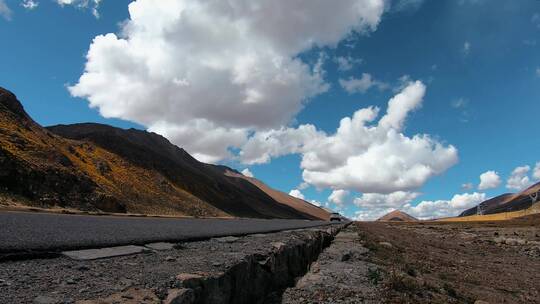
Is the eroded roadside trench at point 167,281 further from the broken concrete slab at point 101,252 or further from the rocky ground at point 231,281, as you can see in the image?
the broken concrete slab at point 101,252

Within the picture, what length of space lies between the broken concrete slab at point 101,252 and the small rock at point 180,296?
2.36 metres

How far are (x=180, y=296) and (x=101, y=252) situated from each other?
10.2 feet

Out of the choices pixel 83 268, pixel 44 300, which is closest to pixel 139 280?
pixel 83 268

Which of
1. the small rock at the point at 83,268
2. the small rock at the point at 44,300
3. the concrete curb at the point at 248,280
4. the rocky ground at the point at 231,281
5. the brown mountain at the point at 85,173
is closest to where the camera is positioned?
the small rock at the point at 44,300

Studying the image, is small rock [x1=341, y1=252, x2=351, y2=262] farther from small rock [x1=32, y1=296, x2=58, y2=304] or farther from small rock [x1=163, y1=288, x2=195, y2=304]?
small rock [x1=32, y1=296, x2=58, y2=304]

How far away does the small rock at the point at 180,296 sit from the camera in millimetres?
4066

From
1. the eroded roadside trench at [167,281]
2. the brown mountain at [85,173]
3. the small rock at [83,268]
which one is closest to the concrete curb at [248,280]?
the eroded roadside trench at [167,281]

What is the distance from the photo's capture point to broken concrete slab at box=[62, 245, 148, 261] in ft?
20.1

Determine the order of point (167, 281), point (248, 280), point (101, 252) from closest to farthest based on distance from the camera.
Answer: point (167, 281), point (248, 280), point (101, 252)

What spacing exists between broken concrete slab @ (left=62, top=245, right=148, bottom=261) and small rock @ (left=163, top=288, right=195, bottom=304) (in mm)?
2363

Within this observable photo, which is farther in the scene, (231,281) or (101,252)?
(101,252)

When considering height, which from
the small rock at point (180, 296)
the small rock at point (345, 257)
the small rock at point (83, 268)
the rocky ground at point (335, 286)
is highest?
the small rock at point (83, 268)

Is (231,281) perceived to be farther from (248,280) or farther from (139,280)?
(139,280)

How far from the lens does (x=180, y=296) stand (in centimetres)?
419
